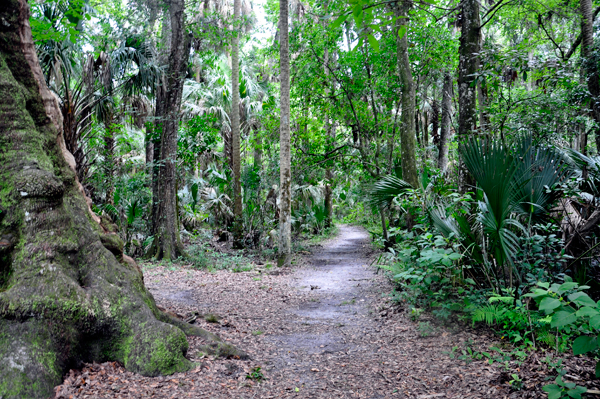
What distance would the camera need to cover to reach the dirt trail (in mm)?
3109

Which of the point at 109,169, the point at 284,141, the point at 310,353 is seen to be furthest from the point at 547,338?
the point at 109,169

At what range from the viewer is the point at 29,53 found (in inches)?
147

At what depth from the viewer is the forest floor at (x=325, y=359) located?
3080 mm

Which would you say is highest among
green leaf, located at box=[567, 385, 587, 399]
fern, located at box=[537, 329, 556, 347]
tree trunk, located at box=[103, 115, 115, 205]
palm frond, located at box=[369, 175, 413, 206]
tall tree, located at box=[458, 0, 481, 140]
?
tall tree, located at box=[458, 0, 481, 140]

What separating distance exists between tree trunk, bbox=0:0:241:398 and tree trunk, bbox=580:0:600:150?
8.25m

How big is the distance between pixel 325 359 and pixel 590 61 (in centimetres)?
752

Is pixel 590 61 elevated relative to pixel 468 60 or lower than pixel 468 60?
elevated

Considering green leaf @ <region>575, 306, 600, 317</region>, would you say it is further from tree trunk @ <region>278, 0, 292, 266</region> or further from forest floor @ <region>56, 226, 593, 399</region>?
tree trunk @ <region>278, 0, 292, 266</region>

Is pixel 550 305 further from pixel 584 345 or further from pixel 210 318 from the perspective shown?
pixel 210 318

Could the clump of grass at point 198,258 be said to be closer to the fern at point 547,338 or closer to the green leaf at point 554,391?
the fern at point 547,338

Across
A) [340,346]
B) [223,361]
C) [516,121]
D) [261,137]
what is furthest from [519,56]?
[261,137]

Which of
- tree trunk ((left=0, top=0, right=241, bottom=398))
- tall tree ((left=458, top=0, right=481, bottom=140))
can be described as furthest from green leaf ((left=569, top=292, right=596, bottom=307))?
tall tree ((left=458, top=0, right=481, bottom=140))

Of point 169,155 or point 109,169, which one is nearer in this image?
point 169,155

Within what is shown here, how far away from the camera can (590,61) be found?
7324 millimetres
